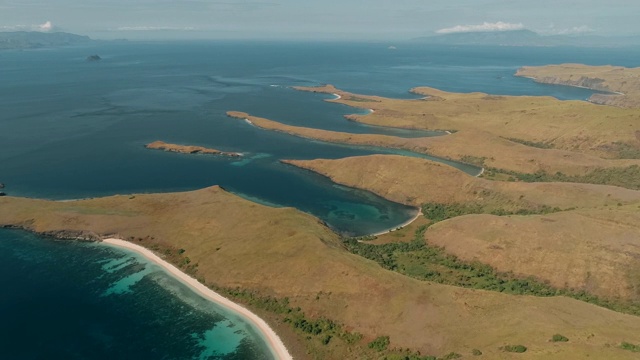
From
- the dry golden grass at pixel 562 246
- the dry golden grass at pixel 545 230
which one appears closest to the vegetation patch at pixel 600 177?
the dry golden grass at pixel 545 230

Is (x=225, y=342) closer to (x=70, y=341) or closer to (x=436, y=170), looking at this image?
(x=70, y=341)

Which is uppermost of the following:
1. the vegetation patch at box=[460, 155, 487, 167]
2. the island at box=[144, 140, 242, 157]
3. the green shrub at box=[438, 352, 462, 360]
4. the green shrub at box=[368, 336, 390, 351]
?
the vegetation patch at box=[460, 155, 487, 167]

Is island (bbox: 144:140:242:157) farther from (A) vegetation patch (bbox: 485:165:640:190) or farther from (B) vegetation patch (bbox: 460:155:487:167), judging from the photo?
(A) vegetation patch (bbox: 485:165:640:190)

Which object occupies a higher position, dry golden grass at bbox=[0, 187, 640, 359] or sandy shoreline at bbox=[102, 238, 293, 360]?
dry golden grass at bbox=[0, 187, 640, 359]

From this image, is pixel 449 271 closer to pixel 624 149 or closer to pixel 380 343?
pixel 380 343

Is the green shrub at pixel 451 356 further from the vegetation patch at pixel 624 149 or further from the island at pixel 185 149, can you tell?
the vegetation patch at pixel 624 149

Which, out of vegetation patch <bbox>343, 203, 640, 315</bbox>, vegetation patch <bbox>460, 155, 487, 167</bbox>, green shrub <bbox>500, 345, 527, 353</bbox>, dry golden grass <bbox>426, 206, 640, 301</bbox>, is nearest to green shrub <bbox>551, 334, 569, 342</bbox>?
green shrub <bbox>500, 345, 527, 353</bbox>
